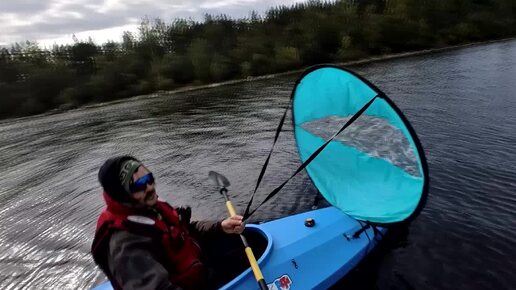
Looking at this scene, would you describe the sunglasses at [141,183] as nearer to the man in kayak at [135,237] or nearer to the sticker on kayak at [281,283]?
the man in kayak at [135,237]

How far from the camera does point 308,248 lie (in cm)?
427

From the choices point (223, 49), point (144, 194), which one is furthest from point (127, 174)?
point (223, 49)

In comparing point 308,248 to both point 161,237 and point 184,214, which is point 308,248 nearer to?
point 184,214

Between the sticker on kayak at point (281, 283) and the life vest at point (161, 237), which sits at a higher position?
the life vest at point (161, 237)

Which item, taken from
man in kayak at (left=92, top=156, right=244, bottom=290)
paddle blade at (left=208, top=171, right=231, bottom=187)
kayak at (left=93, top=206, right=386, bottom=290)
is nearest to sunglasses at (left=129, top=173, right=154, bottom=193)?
man in kayak at (left=92, top=156, right=244, bottom=290)

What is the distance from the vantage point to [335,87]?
435 centimetres

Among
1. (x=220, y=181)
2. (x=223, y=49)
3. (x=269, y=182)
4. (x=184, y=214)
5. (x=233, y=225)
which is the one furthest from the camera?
(x=223, y=49)

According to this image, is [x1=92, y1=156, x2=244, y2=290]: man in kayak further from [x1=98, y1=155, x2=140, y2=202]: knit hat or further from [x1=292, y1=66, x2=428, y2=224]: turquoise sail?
[x1=292, y1=66, x2=428, y2=224]: turquoise sail

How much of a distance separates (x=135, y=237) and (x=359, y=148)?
2.75 metres

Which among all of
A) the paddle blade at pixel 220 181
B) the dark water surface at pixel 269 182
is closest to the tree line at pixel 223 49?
the dark water surface at pixel 269 182

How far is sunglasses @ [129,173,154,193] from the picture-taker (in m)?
2.43

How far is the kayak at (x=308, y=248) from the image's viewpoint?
388 cm

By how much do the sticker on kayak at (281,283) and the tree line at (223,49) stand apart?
35490 mm

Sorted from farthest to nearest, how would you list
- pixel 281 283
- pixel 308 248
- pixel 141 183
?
pixel 308 248 < pixel 281 283 < pixel 141 183
